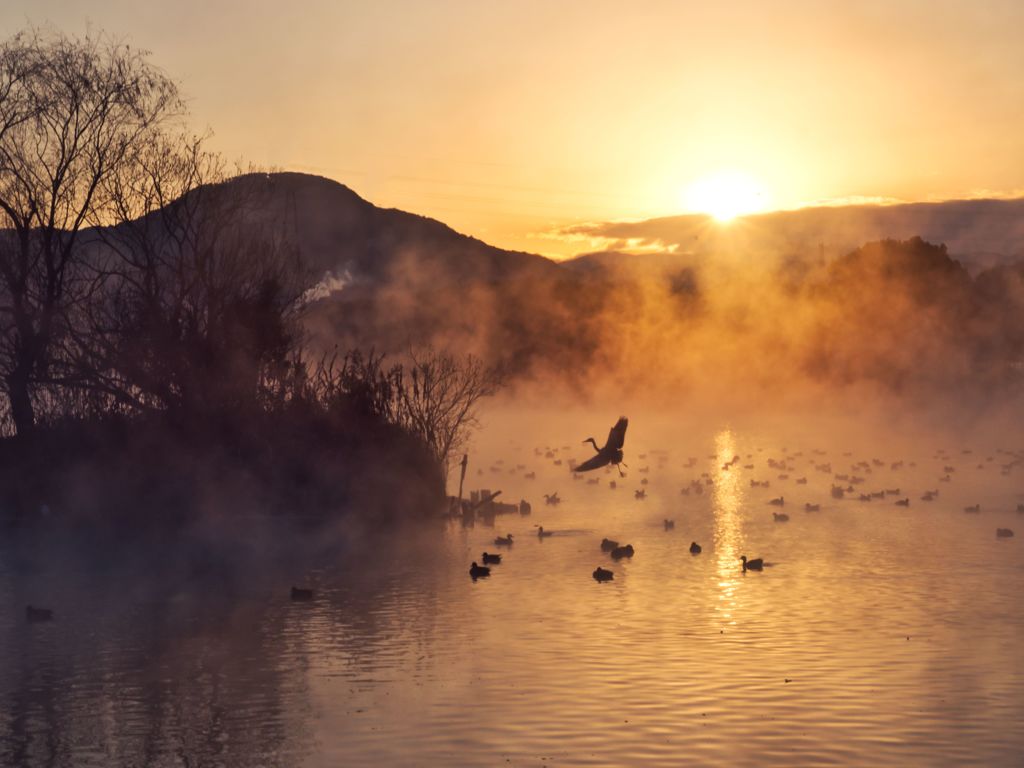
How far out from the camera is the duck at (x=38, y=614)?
28016mm

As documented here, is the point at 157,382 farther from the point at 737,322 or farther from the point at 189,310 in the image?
the point at 737,322

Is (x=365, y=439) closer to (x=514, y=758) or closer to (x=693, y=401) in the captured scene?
(x=514, y=758)

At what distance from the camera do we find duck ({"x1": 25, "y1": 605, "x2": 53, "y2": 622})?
2802 cm

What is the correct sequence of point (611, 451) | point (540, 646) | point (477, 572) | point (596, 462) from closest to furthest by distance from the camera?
point (540, 646), point (477, 572), point (611, 451), point (596, 462)

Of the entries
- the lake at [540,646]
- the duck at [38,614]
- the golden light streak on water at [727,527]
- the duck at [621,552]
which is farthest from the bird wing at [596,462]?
the duck at [38,614]

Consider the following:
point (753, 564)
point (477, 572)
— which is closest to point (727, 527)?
point (753, 564)

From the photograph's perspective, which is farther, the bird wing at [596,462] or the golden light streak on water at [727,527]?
the bird wing at [596,462]

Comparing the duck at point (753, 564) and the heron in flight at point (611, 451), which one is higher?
the heron in flight at point (611, 451)

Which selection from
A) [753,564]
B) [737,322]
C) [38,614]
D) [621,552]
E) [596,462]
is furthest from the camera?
[737,322]

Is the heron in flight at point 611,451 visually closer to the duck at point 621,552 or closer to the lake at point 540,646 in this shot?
the lake at point 540,646

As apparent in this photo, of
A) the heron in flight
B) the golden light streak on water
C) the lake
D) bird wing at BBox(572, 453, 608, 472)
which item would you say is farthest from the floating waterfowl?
bird wing at BBox(572, 453, 608, 472)

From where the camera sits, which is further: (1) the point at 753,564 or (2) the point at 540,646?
(1) the point at 753,564

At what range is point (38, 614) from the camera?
2808 cm

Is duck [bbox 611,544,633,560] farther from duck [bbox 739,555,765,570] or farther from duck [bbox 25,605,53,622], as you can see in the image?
duck [bbox 25,605,53,622]
